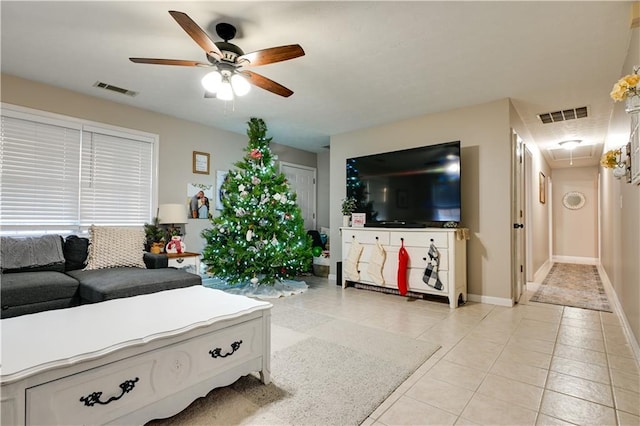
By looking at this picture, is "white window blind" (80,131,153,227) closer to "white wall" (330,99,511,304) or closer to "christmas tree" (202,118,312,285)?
"christmas tree" (202,118,312,285)

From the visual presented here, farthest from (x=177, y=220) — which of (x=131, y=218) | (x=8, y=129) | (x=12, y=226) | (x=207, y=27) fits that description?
(x=207, y=27)

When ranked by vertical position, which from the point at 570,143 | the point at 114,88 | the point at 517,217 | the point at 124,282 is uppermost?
the point at 114,88

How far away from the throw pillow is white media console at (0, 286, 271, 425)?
158cm

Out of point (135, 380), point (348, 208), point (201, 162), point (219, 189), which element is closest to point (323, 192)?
point (348, 208)

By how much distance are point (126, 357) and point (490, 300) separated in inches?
150

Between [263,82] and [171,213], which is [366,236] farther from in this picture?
[171,213]

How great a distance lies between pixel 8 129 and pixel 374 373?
4.24 m

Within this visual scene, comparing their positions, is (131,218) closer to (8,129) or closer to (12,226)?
(12,226)

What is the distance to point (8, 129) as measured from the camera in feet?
10.7

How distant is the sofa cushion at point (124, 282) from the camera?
100 inches

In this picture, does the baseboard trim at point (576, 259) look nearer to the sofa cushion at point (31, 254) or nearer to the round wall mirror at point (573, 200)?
the round wall mirror at point (573, 200)

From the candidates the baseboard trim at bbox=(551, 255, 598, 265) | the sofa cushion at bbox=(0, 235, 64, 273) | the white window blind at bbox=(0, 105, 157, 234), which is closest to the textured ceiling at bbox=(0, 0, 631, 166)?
the white window blind at bbox=(0, 105, 157, 234)

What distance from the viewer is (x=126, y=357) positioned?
4.46 feet

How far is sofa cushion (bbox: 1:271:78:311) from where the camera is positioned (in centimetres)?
239
